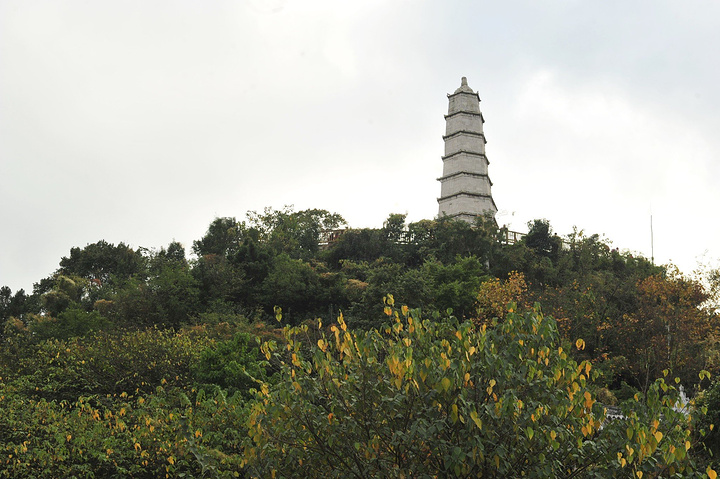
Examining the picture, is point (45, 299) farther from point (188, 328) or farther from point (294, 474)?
point (294, 474)

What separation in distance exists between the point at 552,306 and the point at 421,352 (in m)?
20.8

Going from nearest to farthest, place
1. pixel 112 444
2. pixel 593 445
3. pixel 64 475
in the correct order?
pixel 593 445 → pixel 64 475 → pixel 112 444

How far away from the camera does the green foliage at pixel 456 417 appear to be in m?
5.76

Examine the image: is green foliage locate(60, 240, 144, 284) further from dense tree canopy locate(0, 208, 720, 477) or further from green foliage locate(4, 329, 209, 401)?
green foliage locate(4, 329, 209, 401)

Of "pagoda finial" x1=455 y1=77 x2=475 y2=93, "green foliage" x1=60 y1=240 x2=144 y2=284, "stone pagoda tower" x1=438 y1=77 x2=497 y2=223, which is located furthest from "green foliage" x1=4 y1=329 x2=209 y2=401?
"pagoda finial" x1=455 y1=77 x2=475 y2=93

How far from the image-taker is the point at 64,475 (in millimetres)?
10492

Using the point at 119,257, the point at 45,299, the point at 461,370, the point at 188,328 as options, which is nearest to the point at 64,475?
the point at 461,370

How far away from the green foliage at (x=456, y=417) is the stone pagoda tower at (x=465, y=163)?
38.9 metres

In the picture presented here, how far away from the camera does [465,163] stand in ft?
158

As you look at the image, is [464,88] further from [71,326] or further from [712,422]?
[712,422]

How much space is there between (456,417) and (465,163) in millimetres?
43554

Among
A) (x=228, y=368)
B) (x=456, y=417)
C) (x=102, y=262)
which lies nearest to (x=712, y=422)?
(x=456, y=417)

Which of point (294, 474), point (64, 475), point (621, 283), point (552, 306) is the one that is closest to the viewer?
point (294, 474)

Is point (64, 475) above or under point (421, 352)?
under
